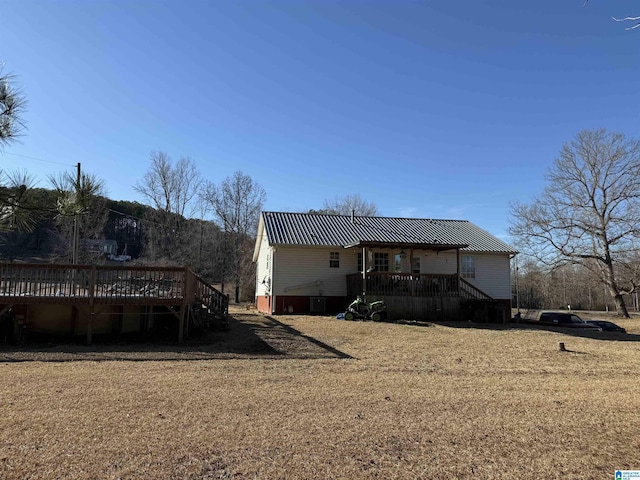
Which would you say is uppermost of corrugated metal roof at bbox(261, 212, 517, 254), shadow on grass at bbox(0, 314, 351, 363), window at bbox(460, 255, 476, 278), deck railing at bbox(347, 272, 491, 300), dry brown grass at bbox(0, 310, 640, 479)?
corrugated metal roof at bbox(261, 212, 517, 254)

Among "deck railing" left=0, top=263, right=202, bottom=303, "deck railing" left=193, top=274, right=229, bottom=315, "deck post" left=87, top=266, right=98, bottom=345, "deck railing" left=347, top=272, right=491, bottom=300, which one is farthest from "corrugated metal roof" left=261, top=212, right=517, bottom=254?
"deck post" left=87, top=266, right=98, bottom=345

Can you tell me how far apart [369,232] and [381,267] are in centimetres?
236

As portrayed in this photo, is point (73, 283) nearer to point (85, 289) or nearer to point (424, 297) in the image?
point (85, 289)

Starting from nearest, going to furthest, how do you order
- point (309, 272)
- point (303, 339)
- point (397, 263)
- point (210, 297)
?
point (303, 339) → point (210, 297) → point (309, 272) → point (397, 263)

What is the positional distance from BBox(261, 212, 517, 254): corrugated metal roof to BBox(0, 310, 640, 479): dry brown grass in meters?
11.8

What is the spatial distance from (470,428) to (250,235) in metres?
34.2

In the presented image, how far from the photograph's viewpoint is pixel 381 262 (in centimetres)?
2239

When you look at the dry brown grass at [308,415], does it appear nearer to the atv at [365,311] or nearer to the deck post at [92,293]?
the deck post at [92,293]

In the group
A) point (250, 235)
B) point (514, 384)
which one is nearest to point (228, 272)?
point (250, 235)

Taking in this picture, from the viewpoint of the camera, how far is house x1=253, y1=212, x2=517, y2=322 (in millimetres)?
19359

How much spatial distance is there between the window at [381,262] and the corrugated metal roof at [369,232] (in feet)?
2.55

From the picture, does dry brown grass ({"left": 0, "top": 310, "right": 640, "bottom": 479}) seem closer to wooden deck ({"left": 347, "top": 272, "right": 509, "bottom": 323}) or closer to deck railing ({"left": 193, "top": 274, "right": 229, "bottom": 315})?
deck railing ({"left": 193, "top": 274, "right": 229, "bottom": 315})

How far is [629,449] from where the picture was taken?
426cm

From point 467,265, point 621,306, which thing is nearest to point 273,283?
point 467,265
